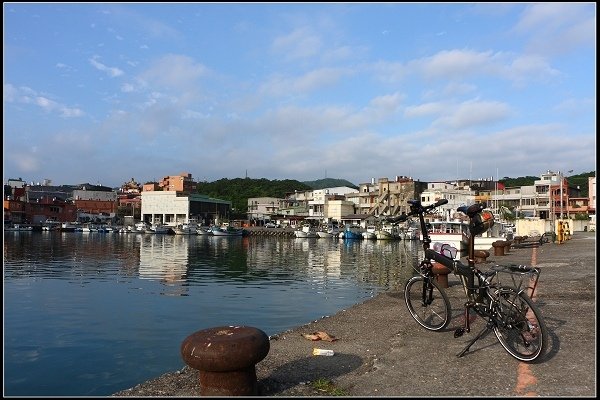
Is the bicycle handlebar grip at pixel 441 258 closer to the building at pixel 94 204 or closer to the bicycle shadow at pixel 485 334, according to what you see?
the bicycle shadow at pixel 485 334

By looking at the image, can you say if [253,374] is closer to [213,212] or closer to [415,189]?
[415,189]

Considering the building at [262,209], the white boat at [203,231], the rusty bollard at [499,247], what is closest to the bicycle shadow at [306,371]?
the rusty bollard at [499,247]

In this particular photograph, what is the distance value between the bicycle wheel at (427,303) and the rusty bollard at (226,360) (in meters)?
3.37

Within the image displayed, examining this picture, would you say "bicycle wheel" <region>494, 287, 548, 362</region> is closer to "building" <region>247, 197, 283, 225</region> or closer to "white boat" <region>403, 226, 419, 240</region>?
"white boat" <region>403, 226, 419, 240</region>

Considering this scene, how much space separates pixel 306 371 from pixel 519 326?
2554mm

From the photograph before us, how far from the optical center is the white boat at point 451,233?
37906mm

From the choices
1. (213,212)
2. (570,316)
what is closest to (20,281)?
(570,316)

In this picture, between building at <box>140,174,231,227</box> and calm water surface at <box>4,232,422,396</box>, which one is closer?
calm water surface at <box>4,232,422,396</box>

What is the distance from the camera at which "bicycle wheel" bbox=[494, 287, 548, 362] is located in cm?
544

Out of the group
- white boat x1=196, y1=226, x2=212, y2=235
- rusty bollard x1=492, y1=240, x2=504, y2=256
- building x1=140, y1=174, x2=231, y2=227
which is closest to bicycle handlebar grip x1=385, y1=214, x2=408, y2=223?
rusty bollard x1=492, y1=240, x2=504, y2=256

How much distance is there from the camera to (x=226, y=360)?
188 inches

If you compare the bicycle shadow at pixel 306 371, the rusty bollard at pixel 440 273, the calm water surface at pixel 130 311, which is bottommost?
the calm water surface at pixel 130 311

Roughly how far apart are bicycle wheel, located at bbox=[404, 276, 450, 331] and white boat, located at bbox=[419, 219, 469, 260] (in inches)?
1132

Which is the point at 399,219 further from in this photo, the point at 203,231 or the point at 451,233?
the point at 203,231
